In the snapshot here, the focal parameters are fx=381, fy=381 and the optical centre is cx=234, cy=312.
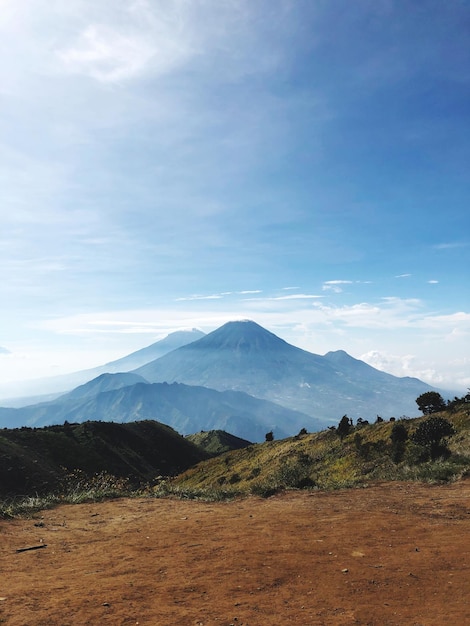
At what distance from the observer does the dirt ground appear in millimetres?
7203

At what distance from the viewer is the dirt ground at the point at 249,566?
7203 mm

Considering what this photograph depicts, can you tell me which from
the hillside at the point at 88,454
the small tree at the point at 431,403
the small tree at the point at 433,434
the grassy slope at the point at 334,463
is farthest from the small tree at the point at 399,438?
the hillside at the point at 88,454

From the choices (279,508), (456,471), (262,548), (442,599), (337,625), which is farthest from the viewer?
(456,471)

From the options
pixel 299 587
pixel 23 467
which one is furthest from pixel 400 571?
pixel 23 467

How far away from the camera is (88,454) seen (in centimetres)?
6944

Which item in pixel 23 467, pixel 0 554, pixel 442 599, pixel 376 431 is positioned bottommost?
pixel 23 467

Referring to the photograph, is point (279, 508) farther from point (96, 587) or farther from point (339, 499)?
point (96, 587)

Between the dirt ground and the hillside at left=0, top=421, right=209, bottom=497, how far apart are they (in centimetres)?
3291

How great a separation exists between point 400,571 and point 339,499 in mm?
8578

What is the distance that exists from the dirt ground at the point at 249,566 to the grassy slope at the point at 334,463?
4.57 meters

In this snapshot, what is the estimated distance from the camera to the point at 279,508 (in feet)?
52.7

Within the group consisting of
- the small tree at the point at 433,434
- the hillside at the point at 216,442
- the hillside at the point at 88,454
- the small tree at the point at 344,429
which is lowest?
the hillside at the point at 216,442

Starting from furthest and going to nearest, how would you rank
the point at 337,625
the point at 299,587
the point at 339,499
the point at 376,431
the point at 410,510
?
the point at 376,431, the point at 339,499, the point at 410,510, the point at 299,587, the point at 337,625

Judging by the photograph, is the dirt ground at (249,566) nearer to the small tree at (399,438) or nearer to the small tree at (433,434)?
the small tree at (433,434)
